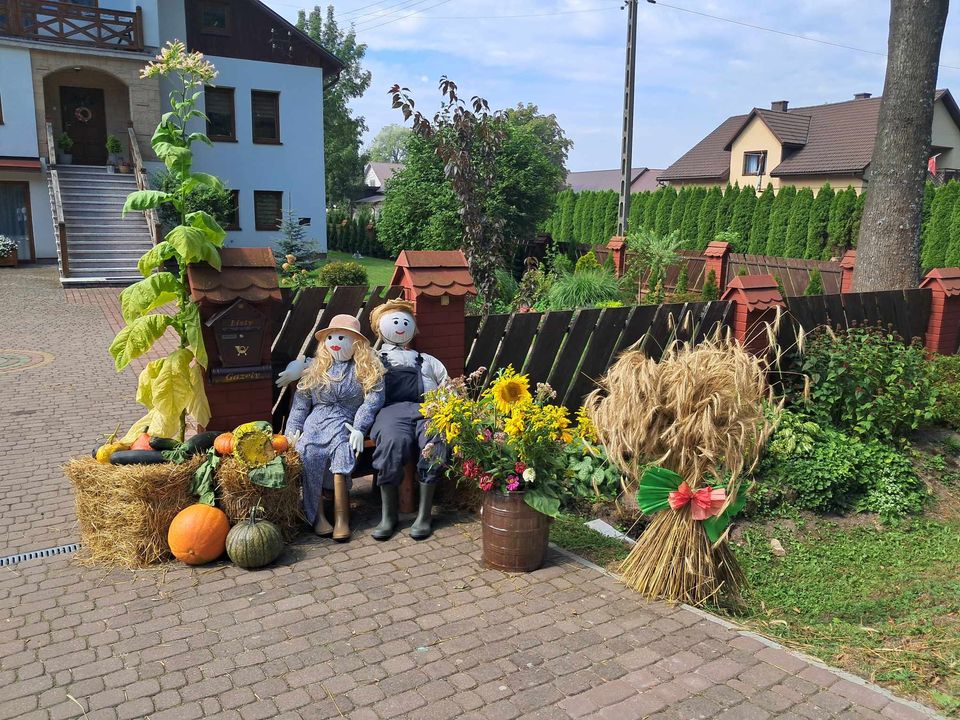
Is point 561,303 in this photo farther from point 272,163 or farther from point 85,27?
point 85,27

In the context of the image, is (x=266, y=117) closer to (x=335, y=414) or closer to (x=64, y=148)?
(x=64, y=148)

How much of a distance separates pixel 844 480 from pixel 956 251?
16.5m

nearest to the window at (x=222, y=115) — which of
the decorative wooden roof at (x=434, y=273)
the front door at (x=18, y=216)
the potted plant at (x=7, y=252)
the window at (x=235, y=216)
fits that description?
the window at (x=235, y=216)

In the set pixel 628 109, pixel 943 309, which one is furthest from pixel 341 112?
pixel 943 309

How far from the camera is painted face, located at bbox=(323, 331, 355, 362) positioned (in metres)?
5.00

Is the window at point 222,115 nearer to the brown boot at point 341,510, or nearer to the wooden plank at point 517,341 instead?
the wooden plank at point 517,341

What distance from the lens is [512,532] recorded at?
14.5 ft

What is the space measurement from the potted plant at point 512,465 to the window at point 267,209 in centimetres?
2124

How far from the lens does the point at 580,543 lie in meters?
5.02

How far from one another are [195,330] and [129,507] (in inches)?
46.2

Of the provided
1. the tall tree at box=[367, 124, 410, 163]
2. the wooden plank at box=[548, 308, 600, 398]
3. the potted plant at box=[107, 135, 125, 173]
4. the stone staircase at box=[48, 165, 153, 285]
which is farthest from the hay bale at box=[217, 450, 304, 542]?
the tall tree at box=[367, 124, 410, 163]

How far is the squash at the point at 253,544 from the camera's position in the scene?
4.36 metres

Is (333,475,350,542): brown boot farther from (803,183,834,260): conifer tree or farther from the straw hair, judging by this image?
(803,183,834,260): conifer tree

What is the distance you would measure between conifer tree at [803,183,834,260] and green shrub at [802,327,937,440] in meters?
18.1
